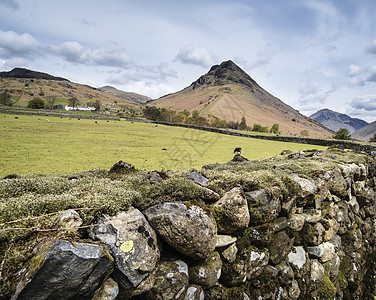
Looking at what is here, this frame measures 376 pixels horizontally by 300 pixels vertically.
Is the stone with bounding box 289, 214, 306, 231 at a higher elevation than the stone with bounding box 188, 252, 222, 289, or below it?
higher

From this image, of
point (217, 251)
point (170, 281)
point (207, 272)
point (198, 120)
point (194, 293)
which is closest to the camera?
point (170, 281)

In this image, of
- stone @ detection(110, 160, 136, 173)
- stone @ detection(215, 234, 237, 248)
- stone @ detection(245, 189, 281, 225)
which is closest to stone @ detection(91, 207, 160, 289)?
stone @ detection(215, 234, 237, 248)

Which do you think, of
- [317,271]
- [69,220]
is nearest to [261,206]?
[317,271]

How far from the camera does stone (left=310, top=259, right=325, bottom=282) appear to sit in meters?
4.89

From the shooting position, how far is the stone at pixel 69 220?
2210mm

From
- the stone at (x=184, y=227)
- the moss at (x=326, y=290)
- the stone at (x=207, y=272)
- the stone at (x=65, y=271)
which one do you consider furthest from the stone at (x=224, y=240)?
the moss at (x=326, y=290)

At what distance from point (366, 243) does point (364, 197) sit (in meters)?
1.93

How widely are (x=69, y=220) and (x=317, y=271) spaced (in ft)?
19.2

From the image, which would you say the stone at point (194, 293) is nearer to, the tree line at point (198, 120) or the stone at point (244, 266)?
the stone at point (244, 266)

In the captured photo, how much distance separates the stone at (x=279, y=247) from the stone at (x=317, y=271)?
1.10 m

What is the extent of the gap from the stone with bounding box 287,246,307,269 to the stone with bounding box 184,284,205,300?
102 inches

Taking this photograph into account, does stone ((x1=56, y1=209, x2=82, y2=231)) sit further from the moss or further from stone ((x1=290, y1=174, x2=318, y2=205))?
the moss

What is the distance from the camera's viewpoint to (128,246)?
7.66 feet

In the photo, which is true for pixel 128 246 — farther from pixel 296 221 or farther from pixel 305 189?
pixel 305 189
